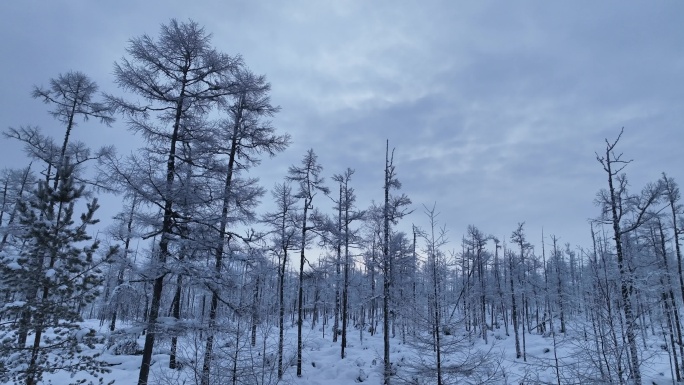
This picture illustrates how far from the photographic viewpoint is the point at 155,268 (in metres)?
9.64

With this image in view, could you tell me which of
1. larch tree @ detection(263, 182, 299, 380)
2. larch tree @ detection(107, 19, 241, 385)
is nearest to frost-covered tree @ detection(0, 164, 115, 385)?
larch tree @ detection(107, 19, 241, 385)

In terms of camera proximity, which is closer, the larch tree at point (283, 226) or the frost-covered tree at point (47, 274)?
the frost-covered tree at point (47, 274)

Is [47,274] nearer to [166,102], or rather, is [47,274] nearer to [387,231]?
[166,102]

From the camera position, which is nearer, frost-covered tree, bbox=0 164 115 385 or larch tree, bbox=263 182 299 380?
frost-covered tree, bbox=0 164 115 385

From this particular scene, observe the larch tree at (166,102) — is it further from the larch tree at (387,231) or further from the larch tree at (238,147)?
the larch tree at (387,231)

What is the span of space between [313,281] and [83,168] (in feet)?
46.9

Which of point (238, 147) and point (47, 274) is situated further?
point (238, 147)

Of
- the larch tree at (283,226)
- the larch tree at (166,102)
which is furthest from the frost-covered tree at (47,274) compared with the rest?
the larch tree at (283,226)

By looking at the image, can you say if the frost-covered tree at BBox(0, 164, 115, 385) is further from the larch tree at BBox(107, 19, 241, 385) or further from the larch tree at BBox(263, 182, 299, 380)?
the larch tree at BBox(263, 182, 299, 380)

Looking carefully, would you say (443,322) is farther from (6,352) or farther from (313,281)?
(313,281)

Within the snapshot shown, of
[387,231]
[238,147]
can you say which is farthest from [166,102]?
[387,231]

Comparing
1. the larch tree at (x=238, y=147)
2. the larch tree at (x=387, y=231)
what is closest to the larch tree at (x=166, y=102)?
the larch tree at (x=238, y=147)

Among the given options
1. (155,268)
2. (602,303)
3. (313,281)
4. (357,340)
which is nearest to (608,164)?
(602,303)

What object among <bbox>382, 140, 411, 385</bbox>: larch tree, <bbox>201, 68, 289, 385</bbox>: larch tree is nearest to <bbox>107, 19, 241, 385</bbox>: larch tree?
<bbox>201, 68, 289, 385</bbox>: larch tree
